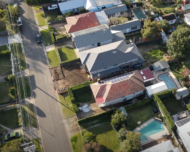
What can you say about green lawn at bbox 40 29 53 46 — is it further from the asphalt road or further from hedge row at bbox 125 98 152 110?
hedge row at bbox 125 98 152 110

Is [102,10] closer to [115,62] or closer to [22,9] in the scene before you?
[115,62]

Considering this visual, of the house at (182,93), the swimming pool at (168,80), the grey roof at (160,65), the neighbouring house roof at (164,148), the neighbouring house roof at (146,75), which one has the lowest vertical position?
the neighbouring house roof at (164,148)

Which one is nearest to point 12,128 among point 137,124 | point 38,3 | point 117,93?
point 117,93

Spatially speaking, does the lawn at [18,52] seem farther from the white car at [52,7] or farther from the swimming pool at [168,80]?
the swimming pool at [168,80]

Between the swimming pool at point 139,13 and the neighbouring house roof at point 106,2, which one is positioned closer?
the swimming pool at point 139,13

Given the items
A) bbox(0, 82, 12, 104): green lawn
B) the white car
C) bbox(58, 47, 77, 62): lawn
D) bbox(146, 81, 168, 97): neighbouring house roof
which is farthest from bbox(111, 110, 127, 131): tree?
the white car

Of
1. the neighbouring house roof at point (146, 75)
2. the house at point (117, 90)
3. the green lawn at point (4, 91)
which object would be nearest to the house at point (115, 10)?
the neighbouring house roof at point (146, 75)
